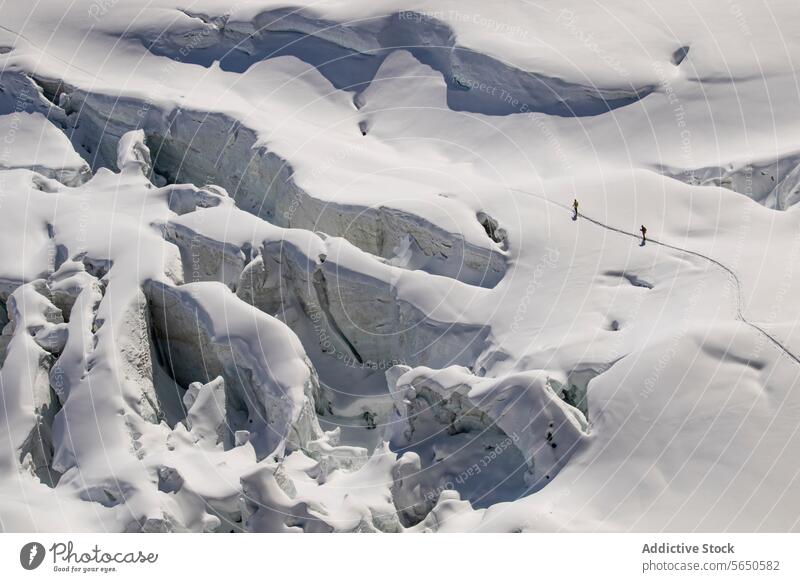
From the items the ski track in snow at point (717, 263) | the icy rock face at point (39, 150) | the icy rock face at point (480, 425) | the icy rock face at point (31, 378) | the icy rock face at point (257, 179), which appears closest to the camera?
the icy rock face at point (480, 425)

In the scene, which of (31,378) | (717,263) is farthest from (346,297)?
Answer: (717,263)

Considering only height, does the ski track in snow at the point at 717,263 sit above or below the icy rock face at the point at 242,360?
above

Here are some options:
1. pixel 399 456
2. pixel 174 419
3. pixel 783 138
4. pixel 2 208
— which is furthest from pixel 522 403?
pixel 2 208

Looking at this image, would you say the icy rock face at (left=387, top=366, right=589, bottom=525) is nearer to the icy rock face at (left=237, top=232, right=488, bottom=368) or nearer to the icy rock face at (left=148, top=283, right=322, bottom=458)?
the icy rock face at (left=237, top=232, right=488, bottom=368)

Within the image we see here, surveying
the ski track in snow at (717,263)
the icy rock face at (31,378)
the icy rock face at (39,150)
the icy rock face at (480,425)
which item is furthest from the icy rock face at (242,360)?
the ski track in snow at (717,263)

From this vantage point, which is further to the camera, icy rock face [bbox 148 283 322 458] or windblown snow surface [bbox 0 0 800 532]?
icy rock face [bbox 148 283 322 458]

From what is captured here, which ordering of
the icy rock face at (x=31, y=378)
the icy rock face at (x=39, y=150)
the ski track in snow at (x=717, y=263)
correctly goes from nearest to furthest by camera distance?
the ski track in snow at (x=717, y=263)
the icy rock face at (x=31, y=378)
the icy rock face at (x=39, y=150)

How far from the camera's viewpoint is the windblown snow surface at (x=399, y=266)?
2900cm

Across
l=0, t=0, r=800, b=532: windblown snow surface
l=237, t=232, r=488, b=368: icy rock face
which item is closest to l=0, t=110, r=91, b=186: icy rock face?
l=0, t=0, r=800, b=532: windblown snow surface

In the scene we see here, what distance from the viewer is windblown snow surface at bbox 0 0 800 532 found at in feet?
95.1

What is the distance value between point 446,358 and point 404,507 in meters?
4.28

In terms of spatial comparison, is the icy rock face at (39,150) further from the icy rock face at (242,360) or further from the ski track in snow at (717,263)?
the ski track in snow at (717,263)

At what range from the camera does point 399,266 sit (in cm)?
3506

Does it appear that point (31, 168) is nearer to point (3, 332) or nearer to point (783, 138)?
point (3, 332)
